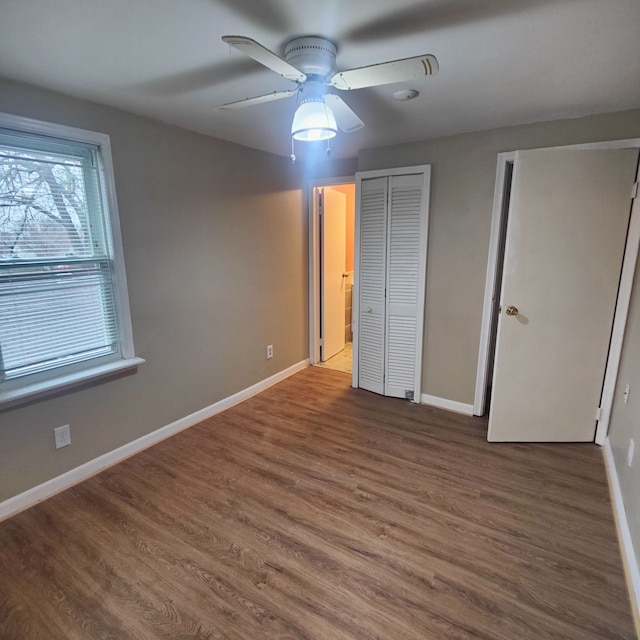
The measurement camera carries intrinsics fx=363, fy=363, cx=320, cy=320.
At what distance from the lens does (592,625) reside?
1387 millimetres

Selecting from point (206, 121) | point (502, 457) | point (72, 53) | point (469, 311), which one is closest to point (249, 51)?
Answer: point (72, 53)

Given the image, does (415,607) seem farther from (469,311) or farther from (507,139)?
(507,139)

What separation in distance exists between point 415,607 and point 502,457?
52.8 inches

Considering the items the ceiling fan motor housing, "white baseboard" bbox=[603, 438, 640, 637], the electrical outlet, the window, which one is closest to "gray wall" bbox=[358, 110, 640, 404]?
"white baseboard" bbox=[603, 438, 640, 637]

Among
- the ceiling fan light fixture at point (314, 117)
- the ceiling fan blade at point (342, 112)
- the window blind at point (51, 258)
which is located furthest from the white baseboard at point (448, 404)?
the window blind at point (51, 258)

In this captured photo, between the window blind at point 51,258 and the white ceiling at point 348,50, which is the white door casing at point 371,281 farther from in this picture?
the window blind at point 51,258

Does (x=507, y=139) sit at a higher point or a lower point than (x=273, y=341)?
higher

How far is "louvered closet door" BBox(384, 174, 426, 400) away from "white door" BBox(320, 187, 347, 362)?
1051 mm

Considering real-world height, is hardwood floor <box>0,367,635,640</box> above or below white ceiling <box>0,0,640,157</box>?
below

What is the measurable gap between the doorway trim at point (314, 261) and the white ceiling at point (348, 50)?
147 centimetres

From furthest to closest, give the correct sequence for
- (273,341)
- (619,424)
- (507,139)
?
(273,341) → (507,139) → (619,424)

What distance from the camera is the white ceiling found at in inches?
49.1

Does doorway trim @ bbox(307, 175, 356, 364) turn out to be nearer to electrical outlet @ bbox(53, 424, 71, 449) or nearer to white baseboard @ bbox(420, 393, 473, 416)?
white baseboard @ bbox(420, 393, 473, 416)

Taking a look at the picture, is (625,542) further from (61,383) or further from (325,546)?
(61,383)
